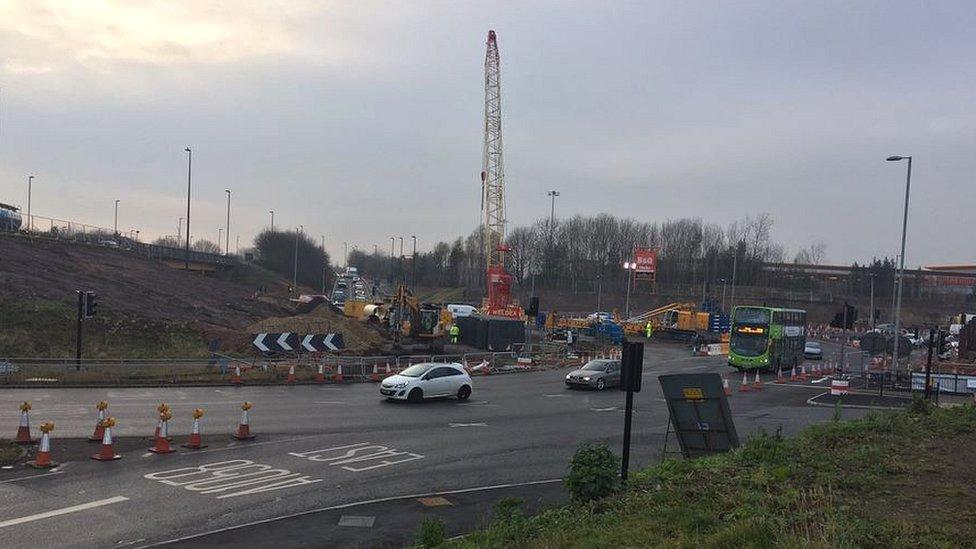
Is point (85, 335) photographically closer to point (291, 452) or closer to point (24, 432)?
point (24, 432)

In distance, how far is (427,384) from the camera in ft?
88.2

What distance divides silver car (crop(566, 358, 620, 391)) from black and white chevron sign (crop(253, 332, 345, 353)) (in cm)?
1111

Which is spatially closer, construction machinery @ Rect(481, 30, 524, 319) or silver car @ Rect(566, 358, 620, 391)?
silver car @ Rect(566, 358, 620, 391)

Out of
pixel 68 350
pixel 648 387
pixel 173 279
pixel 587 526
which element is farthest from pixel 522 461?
pixel 173 279

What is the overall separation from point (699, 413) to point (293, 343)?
24.7 metres

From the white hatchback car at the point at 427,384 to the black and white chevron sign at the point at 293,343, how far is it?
367 inches

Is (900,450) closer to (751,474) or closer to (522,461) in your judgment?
(751,474)

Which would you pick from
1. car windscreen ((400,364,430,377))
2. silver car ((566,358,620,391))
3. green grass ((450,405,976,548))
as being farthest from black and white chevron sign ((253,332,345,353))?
green grass ((450,405,976,548))

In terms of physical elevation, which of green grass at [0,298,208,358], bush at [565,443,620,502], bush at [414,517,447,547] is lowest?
green grass at [0,298,208,358]

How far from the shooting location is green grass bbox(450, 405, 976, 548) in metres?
6.82

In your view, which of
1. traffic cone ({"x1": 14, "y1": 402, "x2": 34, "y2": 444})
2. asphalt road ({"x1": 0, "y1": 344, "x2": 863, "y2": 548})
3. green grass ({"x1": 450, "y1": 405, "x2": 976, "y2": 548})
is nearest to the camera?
green grass ({"x1": 450, "y1": 405, "x2": 976, "y2": 548})

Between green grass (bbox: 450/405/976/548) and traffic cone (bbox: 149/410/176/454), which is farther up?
green grass (bbox: 450/405/976/548)

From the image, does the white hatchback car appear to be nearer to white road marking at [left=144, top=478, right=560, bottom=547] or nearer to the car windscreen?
the car windscreen

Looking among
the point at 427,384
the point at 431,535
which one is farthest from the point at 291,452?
the point at 427,384
